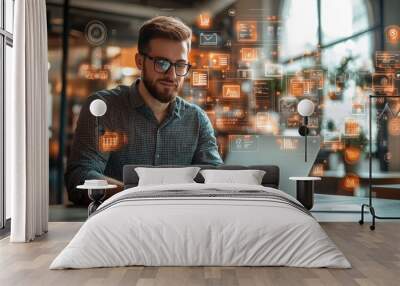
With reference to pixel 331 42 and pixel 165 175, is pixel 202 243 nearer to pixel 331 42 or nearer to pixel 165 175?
pixel 165 175

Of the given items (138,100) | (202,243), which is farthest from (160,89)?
(202,243)

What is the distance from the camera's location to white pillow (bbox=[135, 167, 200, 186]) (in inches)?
271

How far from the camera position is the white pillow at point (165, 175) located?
6.88 meters

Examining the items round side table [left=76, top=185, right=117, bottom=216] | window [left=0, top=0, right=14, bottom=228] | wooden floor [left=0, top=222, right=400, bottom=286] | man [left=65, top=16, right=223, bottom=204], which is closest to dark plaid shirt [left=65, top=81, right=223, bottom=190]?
man [left=65, top=16, right=223, bottom=204]

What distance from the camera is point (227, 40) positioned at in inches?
296

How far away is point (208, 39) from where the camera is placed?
7.52m

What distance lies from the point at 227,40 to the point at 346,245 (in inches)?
120

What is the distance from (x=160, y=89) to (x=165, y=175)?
3.80 feet

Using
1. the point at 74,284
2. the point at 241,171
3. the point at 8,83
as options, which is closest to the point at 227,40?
the point at 241,171

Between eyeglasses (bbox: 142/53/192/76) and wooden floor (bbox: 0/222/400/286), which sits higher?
eyeglasses (bbox: 142/53/192/76)

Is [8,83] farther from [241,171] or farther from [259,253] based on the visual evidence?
[259,253]

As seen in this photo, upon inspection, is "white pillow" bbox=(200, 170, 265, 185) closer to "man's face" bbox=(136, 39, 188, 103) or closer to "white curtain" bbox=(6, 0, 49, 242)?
"man's face" bbox=(136, 39, 188, 103)

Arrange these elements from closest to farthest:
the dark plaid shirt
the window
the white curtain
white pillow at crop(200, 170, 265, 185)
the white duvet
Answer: the white duvet
the white curtain
the window
white pillow at crop(200, 170, 265, 185)
the dark plaid shirt

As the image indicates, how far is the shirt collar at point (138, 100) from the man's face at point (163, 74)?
69mm
